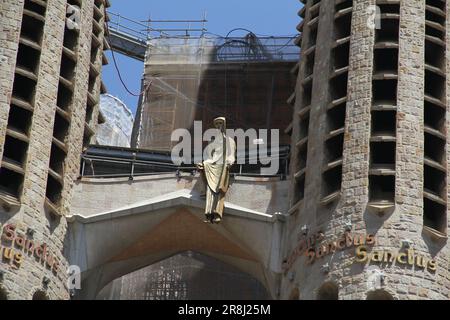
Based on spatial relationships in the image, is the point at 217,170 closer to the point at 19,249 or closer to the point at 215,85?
the point at 19,249

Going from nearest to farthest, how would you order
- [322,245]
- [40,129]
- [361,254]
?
1. [361,254]
2. [322,245]
3. [40,129]

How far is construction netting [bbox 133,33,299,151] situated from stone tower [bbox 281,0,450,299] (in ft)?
20.8

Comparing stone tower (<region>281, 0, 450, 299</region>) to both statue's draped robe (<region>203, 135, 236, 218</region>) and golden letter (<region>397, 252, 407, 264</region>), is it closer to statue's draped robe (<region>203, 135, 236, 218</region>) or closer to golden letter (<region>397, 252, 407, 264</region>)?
golden letter (<region>397, 252, 407, 264</region>)

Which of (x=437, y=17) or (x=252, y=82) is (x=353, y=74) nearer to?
(x=437, y=17)

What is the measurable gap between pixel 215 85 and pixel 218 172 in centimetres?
1108

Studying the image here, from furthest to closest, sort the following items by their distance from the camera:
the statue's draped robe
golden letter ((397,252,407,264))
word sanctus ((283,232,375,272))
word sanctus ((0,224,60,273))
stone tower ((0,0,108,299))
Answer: the statue's draped robe → stone tower ((0,0,108,299)) → word sanctus ((0,224,60,273)) → word sanctus ((283,232,375,272)) → golden letter ((397,252,407,264))

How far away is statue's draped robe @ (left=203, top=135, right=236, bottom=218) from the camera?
6372 centimetres

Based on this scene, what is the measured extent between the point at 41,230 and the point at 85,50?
758cm

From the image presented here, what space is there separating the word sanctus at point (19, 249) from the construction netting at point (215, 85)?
11.7m

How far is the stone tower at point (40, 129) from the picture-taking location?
6141 cm

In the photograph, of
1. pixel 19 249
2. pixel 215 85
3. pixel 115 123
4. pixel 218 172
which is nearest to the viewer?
pixel 19 249

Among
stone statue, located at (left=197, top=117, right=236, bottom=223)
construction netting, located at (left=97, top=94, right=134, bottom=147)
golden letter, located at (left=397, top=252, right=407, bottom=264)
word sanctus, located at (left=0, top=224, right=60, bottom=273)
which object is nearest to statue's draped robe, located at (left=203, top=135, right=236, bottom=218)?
stone statue, located at (left=197, top=117, right=236, bottom=223)

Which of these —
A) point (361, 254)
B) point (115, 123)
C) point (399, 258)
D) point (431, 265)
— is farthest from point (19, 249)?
point (115, 123)

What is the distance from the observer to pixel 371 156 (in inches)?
2456
